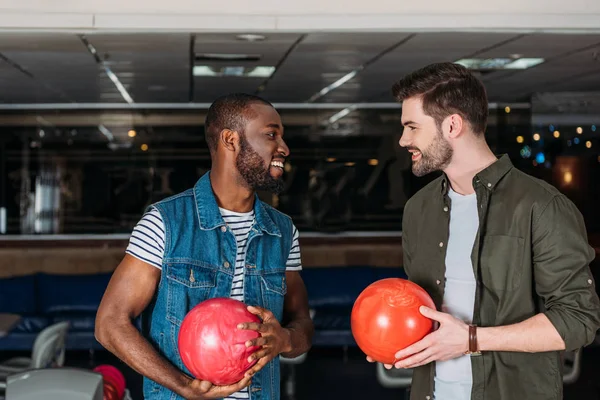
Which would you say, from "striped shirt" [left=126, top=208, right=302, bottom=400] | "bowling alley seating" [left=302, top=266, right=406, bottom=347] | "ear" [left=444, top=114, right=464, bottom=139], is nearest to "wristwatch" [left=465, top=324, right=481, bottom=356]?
"ear" [left=444, top=114, right=464, bottom=139]

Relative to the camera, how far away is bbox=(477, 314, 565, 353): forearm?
1.99 metres

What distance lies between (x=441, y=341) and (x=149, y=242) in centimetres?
78

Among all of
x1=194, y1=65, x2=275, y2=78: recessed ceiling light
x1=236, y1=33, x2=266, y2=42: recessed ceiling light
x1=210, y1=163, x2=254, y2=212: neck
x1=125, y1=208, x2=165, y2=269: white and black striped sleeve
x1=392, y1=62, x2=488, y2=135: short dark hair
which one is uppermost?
x1=194, y1=65, x2=275, y2=78: recessed ceiling light

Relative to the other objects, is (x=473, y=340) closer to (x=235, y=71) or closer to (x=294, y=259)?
(x=294, y=259)

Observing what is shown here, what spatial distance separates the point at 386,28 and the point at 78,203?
206 inches

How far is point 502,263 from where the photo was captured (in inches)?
82.4

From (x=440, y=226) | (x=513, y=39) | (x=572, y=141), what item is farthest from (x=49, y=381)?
(x=572, y=141)

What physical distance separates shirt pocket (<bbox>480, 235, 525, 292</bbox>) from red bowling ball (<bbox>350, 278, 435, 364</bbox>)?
0.16 meters

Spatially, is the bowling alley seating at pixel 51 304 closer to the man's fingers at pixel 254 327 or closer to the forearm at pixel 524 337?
the man's fingers at pixel 254 327

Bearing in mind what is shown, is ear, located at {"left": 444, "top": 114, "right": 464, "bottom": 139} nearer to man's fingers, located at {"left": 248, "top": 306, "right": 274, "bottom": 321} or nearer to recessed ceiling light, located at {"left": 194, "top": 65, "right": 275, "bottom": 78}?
man's fingers, located at {"left": 248, "top": 306, "right": 274, "bottom": 321}

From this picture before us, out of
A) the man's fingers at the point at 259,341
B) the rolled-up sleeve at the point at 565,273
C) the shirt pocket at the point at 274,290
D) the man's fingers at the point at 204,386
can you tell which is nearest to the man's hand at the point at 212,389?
the man's fingers at the point at 204,386

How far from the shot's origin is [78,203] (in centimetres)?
836

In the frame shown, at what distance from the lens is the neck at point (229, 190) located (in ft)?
7.63

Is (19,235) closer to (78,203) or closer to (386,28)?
(78,203)
